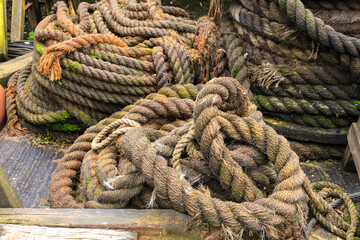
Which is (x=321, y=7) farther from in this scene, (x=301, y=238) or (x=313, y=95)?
(x=301, y=238)

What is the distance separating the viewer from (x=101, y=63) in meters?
1.90

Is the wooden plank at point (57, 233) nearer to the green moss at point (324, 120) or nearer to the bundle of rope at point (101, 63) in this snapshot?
the bundle of rope at point (101, 63)

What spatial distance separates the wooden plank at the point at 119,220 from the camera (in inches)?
36.2

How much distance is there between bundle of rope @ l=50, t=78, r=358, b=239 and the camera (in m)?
0.86

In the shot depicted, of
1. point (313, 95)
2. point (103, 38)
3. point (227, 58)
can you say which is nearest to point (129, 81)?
point (103, 38)

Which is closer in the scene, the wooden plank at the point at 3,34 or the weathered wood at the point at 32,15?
the wooden plank at the point at 3,34

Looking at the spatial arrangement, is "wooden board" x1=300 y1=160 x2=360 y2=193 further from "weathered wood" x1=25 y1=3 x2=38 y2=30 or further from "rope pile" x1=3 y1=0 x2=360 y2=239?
"weathered wood" x1=25 y1=3 x2=38 y2=30

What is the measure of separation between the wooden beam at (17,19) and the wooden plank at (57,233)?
13.0 feet

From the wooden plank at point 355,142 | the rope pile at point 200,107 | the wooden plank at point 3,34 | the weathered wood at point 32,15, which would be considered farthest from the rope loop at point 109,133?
the weathered wood at point 32,15

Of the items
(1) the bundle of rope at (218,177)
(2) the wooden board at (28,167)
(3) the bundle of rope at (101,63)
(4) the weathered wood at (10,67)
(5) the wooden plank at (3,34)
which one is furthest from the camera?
(5) the wooden plank at (3,34)

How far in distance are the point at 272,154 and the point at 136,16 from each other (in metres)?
1.62

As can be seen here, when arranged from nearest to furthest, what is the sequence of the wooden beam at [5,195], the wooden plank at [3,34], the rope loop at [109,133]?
1. the wooden beam at [5,195]
2. the rope loop at [109,133]
3. the wooden plank at [3,34]

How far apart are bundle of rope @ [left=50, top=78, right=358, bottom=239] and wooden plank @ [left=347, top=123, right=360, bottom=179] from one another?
0.26 metres

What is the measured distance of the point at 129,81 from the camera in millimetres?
1878
